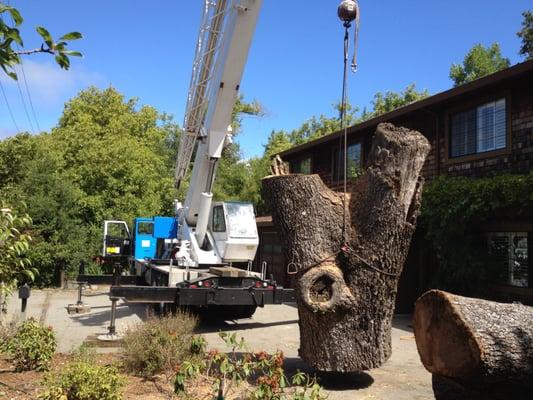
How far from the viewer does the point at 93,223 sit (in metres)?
22.8

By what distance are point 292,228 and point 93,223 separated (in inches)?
707

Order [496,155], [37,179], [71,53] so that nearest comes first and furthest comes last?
[71,53] → [496,155] → [37,179]

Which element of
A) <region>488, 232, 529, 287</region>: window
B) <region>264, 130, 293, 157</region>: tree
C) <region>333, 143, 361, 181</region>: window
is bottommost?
<region>488, 232, 529, 287</region>: window

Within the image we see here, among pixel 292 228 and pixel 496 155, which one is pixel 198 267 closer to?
pixel 292 228

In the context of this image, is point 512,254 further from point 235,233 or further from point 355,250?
point 235,233

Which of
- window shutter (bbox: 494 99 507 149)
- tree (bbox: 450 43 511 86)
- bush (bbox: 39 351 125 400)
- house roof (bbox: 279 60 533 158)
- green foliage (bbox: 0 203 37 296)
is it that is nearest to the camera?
green foliage (bbox: 0 203 37 296)

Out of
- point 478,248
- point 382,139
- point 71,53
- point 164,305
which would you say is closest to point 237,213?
point 164,305

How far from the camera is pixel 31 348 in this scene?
6414mm

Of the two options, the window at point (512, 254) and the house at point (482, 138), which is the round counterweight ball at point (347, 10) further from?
the window at point (512, 254)

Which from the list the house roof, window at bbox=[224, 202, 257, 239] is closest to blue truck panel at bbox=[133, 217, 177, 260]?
window at bbox=[224, 202, 257, 239]

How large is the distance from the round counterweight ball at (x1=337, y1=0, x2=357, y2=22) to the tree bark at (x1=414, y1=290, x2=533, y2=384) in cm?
302

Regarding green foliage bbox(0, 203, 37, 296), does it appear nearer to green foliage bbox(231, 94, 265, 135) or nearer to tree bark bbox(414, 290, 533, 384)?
tree bark bbox(414, 290, 533, 384)

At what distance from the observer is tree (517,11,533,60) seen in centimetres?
3138

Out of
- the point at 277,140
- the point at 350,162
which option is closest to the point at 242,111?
the point at 277,140
